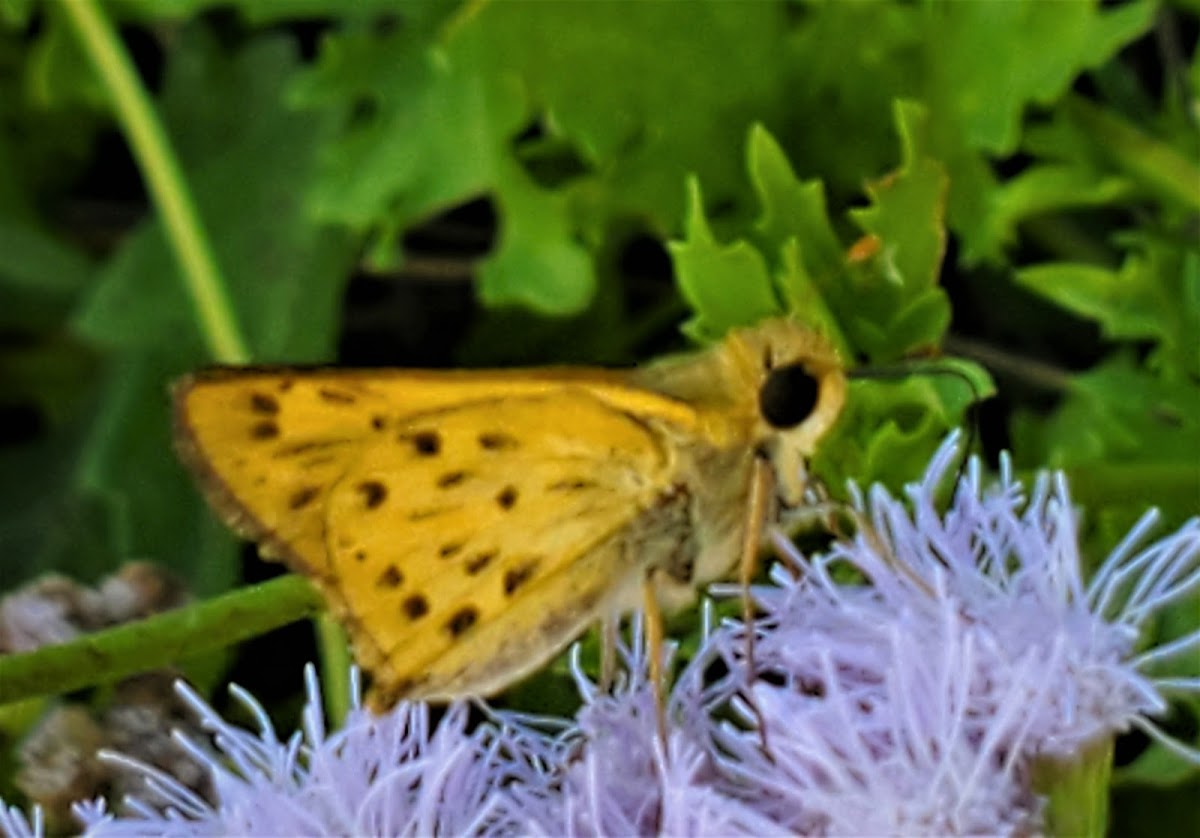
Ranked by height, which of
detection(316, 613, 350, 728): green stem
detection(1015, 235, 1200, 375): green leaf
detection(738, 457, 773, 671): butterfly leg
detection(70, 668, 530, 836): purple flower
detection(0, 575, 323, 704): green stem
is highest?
detection(738, 457, 773, 671): butterfly leg

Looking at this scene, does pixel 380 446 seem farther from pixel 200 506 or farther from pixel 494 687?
pixel 200 506

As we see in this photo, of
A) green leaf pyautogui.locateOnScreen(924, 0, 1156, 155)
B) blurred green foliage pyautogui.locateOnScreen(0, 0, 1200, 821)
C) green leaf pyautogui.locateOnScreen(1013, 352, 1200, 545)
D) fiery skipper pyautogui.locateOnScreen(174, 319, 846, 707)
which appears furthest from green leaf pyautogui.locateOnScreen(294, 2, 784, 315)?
fiery skipper pyautogui.locateOnScreen(174, 319, 846, 707)

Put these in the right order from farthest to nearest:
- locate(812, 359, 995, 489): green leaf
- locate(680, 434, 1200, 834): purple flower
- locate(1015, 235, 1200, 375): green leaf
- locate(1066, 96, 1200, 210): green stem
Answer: locate(1066, 96, 1200, 210): green stem → locate(1015, 235, 1200, 375): green leaf → locate(812, 359, 995, 489): green leaf → locate(680, 434, 1200, 834): purple flower

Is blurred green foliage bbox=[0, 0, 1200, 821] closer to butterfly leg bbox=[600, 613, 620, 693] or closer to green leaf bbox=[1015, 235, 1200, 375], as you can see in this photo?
green leaf bbox=[1015, 235, 1200, 375]

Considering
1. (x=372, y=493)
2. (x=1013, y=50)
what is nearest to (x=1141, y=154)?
(x=1013, y=50)

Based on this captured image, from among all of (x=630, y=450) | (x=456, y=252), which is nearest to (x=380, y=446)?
(x=630, y=450)

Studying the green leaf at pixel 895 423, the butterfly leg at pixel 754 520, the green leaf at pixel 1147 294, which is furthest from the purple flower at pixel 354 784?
the green leaf at pixel 1147 294

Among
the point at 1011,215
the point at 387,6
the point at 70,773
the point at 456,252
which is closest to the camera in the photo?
the point at 70,773

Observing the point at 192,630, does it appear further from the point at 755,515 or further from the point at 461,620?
the point at 755,515
